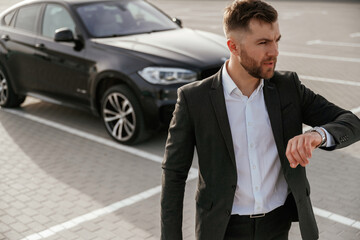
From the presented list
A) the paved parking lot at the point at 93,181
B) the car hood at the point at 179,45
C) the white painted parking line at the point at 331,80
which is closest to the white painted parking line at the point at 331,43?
the white painted parking line at the point at 331,80

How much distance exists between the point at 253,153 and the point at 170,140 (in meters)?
0.41

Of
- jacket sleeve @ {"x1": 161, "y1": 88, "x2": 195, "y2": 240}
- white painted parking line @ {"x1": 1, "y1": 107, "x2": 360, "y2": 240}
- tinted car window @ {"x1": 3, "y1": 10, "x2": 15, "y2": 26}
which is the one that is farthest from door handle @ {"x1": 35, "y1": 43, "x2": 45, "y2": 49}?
jacket sleeve @ {"x1": 161, "y1": 88, "x2": 195, "y2": 240}

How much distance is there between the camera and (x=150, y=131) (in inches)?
267

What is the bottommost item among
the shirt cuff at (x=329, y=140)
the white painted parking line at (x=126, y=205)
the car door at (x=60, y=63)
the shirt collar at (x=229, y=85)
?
the white painted parking line at (x=126, y=205)

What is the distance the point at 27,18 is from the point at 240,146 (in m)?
6.68

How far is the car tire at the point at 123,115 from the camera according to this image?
6.76m

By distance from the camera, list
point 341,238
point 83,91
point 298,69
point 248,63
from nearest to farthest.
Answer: point 248,63
point 341,238
point 83,91
point 298,69

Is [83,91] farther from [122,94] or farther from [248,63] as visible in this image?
[248,63]

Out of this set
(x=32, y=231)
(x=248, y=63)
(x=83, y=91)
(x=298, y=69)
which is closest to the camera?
(x=248, y=63)

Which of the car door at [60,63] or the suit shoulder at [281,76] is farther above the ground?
the suit shoulder at [281,76]

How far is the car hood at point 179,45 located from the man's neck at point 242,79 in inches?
164

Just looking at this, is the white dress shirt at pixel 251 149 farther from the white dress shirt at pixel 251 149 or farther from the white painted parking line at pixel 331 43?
the white painted parking line at pixel 331 43

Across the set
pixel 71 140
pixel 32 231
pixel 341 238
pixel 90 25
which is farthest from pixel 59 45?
pixel 341 238

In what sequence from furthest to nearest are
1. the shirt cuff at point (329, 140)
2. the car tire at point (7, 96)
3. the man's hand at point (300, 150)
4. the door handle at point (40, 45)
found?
the car tire at point (7, 96), the door handle at point (40, 45), the shirt cuff at point (329, 140), the man's hand at point (300, 150)
